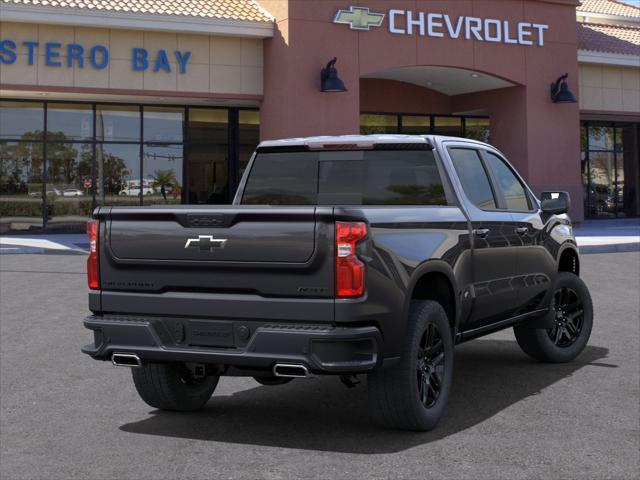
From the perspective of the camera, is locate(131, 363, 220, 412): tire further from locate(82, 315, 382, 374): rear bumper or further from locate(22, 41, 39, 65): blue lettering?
locate(22, 41, 39, 65): blue lettering

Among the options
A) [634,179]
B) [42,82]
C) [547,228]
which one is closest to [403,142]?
[547,228]

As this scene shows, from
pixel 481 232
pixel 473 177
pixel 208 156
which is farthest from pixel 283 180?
pixel 208 156

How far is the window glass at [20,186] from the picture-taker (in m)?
26.5

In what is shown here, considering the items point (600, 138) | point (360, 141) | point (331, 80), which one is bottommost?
point (360, 141)

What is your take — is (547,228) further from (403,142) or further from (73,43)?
(73,43)

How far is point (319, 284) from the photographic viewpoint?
16.8ft

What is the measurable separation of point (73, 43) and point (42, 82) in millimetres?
1329

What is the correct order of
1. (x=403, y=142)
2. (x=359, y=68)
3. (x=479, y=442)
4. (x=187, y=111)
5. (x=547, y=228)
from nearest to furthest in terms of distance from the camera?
(x=479, y=442)
(x=403, y=142)
(x=547, y=228)
(x=359, y=68)
(x=187, y=111)

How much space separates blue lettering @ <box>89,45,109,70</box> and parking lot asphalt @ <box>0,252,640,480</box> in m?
16.8

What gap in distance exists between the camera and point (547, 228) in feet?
26.0

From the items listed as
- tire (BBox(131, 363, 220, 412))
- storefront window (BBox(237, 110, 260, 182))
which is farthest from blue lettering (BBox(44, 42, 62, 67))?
tire (BBox(131, 363, 220, 412))

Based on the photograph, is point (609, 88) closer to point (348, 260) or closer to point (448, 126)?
point (448, 126)

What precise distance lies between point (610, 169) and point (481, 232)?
30788 mm

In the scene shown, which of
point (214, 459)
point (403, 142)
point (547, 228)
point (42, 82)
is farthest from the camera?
point (42, 82)
